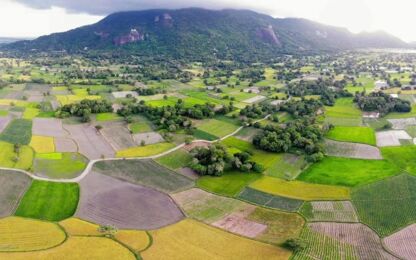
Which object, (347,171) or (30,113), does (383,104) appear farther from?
(30,113)

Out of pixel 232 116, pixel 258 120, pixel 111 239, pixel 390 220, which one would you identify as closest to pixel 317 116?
pixel 258 120

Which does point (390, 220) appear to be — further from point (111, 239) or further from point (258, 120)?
point (258, 120)

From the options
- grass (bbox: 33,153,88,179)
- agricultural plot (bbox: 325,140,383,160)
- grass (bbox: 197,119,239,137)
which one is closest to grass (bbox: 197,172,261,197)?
agricultural plot (bbox: 325,140,383,160)

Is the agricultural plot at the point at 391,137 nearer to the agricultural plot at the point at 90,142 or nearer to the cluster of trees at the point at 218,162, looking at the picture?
the cluster of trees at the point at 218,162

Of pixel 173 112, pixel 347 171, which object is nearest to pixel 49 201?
pixel 173 112

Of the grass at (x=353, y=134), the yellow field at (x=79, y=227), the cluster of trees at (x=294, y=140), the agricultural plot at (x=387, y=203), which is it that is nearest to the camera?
the yellow field at (x=79, y=227)

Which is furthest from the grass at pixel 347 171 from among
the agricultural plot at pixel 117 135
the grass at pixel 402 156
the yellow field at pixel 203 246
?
the agricultural plot at pixel 117 135
